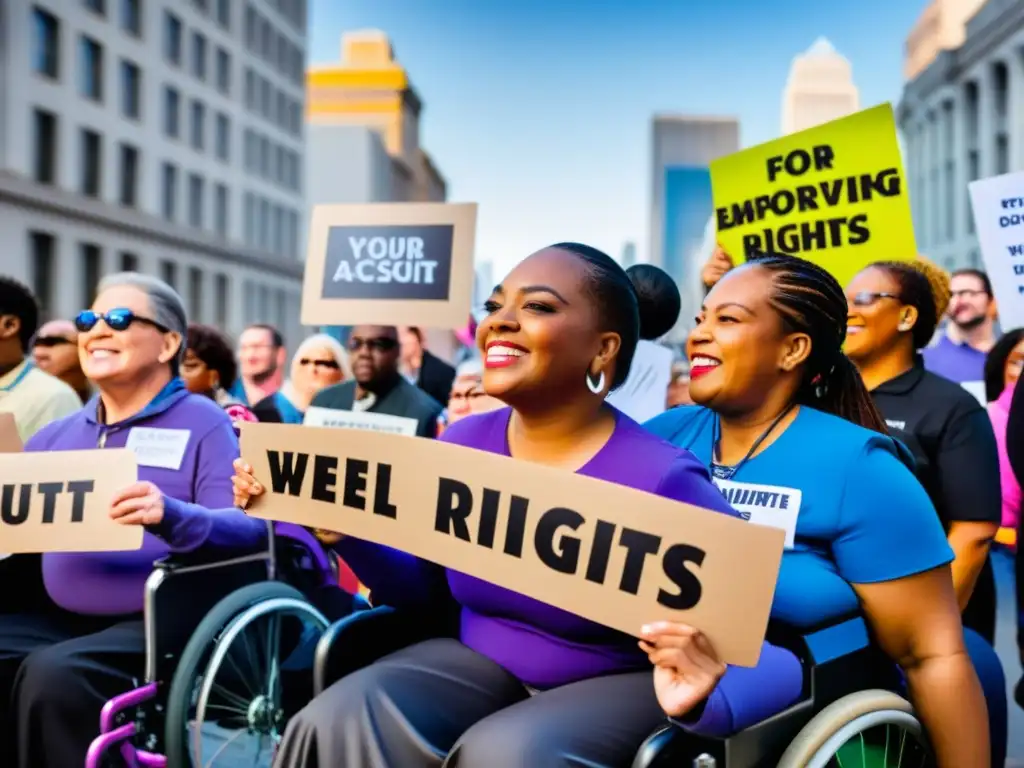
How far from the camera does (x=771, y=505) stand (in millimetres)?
2477

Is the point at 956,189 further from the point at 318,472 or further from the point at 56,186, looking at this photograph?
the point at 318,472

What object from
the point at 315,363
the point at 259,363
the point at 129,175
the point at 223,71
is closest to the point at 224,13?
the point at 223,71

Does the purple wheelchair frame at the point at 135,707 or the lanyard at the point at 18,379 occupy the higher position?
the lanyard at the point at 18,379

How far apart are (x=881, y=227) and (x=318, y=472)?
2.33 metres

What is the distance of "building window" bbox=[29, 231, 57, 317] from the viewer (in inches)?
1225

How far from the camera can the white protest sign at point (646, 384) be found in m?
4.48

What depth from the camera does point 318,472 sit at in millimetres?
2574

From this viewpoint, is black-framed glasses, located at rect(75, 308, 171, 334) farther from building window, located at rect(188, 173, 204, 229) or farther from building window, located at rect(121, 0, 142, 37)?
building window, located at rect(188, 173, 204, 229)

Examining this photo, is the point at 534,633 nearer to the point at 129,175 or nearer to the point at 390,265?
the point at 390,265

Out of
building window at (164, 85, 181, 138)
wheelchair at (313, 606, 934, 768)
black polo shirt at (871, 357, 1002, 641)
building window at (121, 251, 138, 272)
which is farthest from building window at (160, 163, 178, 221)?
wheelchair at (313, 606, 934, 768)

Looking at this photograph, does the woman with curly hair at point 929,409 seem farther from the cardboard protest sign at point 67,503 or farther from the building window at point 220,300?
the building window at point 220,300

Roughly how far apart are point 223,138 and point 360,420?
43470 millimetres

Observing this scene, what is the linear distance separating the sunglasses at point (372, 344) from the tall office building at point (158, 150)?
2521 centimetres

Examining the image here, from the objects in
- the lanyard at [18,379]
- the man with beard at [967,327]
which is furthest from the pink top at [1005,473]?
the lanyard at [18,379]
